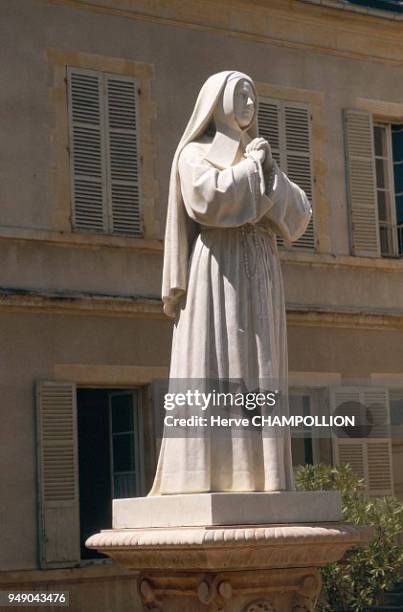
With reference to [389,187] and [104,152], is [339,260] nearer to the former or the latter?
[389,187]

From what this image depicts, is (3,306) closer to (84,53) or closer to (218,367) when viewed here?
(84,53)

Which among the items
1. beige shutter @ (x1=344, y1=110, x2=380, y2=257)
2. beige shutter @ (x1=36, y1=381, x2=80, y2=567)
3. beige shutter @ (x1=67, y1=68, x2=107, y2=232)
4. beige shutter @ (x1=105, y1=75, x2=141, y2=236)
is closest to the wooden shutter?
beige shutter @ (x1=344, y1=110, x2=380, y2=257)

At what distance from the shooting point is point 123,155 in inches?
642

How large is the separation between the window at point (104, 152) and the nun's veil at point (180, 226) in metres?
7.55

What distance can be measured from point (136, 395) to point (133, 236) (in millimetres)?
1693

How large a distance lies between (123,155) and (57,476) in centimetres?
358

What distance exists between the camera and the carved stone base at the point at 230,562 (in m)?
7.27

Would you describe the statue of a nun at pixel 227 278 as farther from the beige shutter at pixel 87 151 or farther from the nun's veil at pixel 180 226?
the beige shutter at pixel 87 151

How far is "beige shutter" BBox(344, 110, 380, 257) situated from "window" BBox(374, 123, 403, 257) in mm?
346

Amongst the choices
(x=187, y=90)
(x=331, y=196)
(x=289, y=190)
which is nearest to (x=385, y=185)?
(x=331, y=196)

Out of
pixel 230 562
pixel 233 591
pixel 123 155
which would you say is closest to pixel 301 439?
pixel 123 155

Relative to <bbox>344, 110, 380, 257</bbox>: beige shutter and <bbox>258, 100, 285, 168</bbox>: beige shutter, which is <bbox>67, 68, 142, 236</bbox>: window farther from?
<bbox>344, 110, 380, 257</bbox>: beige shutter

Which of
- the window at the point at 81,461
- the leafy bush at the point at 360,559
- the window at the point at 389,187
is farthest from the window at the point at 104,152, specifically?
the leafy bush at the point at 360,559

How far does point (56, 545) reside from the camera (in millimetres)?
14938
